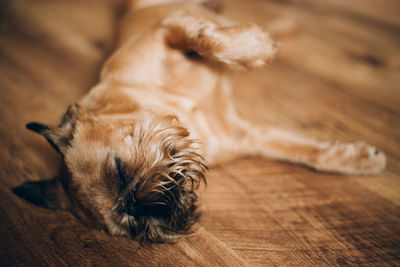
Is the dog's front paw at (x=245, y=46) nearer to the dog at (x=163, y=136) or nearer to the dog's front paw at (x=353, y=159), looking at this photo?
the dog at (x=163, y=136)

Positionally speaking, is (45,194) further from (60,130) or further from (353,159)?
(353,159)

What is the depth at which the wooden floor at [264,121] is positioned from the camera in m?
1.34

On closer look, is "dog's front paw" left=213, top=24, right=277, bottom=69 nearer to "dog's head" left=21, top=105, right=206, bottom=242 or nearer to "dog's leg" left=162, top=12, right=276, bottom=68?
"dog's leg" left=162, top=12, right=276, bottom=68

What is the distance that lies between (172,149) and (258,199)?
61 centimetres

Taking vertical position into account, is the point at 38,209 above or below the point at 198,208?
below

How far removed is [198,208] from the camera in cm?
157

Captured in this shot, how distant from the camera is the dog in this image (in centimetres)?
134

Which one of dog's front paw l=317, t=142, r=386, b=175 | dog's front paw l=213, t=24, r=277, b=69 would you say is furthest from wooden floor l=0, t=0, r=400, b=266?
dog's front paw l=213, t=24, r=277, b=69

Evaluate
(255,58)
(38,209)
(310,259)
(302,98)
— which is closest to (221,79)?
(255,58)

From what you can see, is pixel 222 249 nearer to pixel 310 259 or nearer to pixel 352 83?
pixel 310 259

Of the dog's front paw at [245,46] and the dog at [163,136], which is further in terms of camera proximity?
the dog's front paw at [245,46]

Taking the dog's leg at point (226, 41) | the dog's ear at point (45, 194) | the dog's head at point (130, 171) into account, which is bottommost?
the dog's ear at point (45, 194)

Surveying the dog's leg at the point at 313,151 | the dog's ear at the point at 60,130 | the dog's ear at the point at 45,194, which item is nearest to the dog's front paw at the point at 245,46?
the dog's leg at the point at 313,151

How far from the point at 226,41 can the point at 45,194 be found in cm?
138
